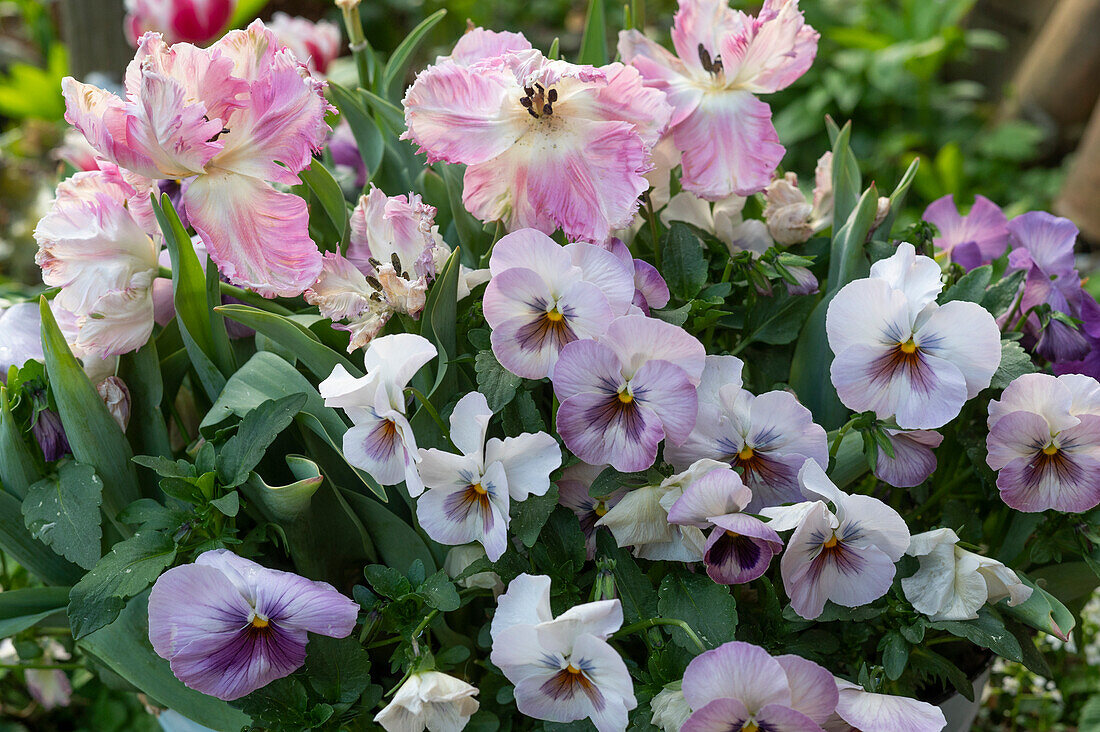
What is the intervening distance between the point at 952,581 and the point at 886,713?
93 millimetres

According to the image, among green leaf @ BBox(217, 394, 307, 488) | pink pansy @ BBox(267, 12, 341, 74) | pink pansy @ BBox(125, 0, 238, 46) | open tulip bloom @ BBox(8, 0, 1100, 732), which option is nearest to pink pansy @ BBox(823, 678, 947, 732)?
open tulip bloom @ BBox(8, 0, 1100, 732)

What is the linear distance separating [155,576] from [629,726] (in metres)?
0.27

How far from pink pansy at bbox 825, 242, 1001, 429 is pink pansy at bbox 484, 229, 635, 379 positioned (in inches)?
4.9

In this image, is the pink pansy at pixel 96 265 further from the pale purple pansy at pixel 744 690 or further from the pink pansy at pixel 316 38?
the pink pansy at pixel 316 38

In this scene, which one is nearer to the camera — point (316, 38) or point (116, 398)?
point (116, 398)

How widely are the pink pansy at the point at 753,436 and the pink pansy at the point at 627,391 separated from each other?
0.04 m

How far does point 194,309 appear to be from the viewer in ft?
1.98

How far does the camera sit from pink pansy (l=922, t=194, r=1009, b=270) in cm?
73

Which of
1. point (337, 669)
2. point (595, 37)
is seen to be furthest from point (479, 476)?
point (595, 37)

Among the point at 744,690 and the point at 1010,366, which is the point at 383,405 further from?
the point at 1010,366

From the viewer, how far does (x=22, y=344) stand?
0.65 m

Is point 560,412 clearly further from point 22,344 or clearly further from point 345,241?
point 22,344

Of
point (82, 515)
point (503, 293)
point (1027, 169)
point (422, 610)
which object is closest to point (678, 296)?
point (503, 293)

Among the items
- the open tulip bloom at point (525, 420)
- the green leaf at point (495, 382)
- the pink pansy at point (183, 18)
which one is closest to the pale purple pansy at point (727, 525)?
the open tulip bloom at point (525, 420)
